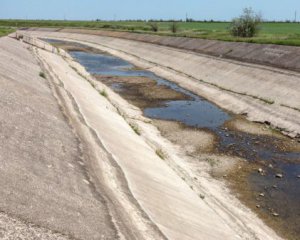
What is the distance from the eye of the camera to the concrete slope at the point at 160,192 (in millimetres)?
12948

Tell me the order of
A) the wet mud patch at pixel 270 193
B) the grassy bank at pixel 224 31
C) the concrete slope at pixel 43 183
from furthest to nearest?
the grassy bank at pixel 224 31, the wet mud patch at pixel 270 193, the concrete slope at pixel 43 183

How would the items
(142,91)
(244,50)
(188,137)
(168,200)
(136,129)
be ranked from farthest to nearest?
(244,50)
(142,91)
(188,137)
(136,129)
(168,200)

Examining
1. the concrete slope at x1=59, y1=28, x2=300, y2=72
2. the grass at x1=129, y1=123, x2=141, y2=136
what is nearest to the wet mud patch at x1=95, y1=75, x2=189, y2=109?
the concrete slope at x1=59, y1=28, x2=300, y2=72

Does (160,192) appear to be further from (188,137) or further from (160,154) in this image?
(188,137)

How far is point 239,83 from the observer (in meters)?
44.6

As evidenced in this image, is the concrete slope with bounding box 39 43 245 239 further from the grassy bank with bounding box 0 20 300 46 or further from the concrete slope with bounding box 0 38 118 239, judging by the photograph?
the grassy bank with bounding box 0 20 300 46

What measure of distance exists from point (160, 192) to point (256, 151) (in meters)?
12.3

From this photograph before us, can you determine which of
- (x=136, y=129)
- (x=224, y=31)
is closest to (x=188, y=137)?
(x=136, y=129)

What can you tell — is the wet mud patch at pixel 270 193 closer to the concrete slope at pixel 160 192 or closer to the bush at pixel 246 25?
the concrete slope at pixel 160 192

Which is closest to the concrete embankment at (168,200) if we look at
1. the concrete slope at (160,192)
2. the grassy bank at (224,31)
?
the concrete slope at (160,192)

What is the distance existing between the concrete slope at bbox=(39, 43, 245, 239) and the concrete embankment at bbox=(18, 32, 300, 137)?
496 inches

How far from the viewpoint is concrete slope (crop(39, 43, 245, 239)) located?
12948mm

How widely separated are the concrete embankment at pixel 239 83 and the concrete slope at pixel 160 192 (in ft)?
41.3

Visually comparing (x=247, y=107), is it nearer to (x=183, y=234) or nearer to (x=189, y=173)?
(x=189, y=173)
